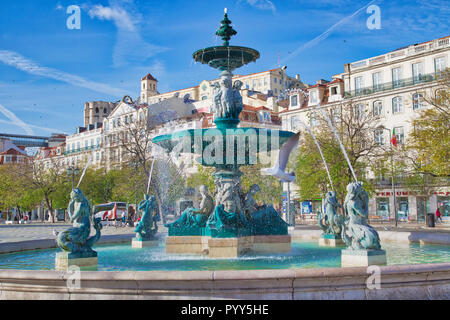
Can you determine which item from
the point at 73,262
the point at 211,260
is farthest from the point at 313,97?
the point at 73,262

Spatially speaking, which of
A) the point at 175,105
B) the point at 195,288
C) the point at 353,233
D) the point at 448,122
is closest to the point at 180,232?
the point at 353,233

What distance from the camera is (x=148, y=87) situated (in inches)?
4510

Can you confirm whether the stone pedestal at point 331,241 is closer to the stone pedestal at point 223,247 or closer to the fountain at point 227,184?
the fountain at point 227,184

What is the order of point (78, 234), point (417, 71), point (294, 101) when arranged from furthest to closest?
1. point (294, 101)
2. point (417, 71)
3. point (78, 234)

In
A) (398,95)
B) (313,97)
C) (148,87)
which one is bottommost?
(398,95)

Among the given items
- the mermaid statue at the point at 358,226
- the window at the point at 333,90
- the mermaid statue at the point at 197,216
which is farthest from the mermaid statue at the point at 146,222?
the window at the point at 333,90

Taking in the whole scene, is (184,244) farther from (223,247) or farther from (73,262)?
(73,262)

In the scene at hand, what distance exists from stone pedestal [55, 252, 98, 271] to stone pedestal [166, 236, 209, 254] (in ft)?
11.2

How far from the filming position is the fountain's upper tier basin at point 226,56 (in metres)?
12.3

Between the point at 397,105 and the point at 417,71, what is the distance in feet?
11.6

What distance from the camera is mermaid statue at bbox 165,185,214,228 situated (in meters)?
12.1

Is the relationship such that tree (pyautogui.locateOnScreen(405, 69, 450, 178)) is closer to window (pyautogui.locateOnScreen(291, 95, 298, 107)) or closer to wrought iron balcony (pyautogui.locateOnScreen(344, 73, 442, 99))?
wrought iron balcony (pyautogui.locateOnScreen(344, 73, 442, 99))

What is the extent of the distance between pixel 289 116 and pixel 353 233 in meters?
44.4

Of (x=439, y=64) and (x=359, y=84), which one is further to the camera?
(x=359, y=84)
